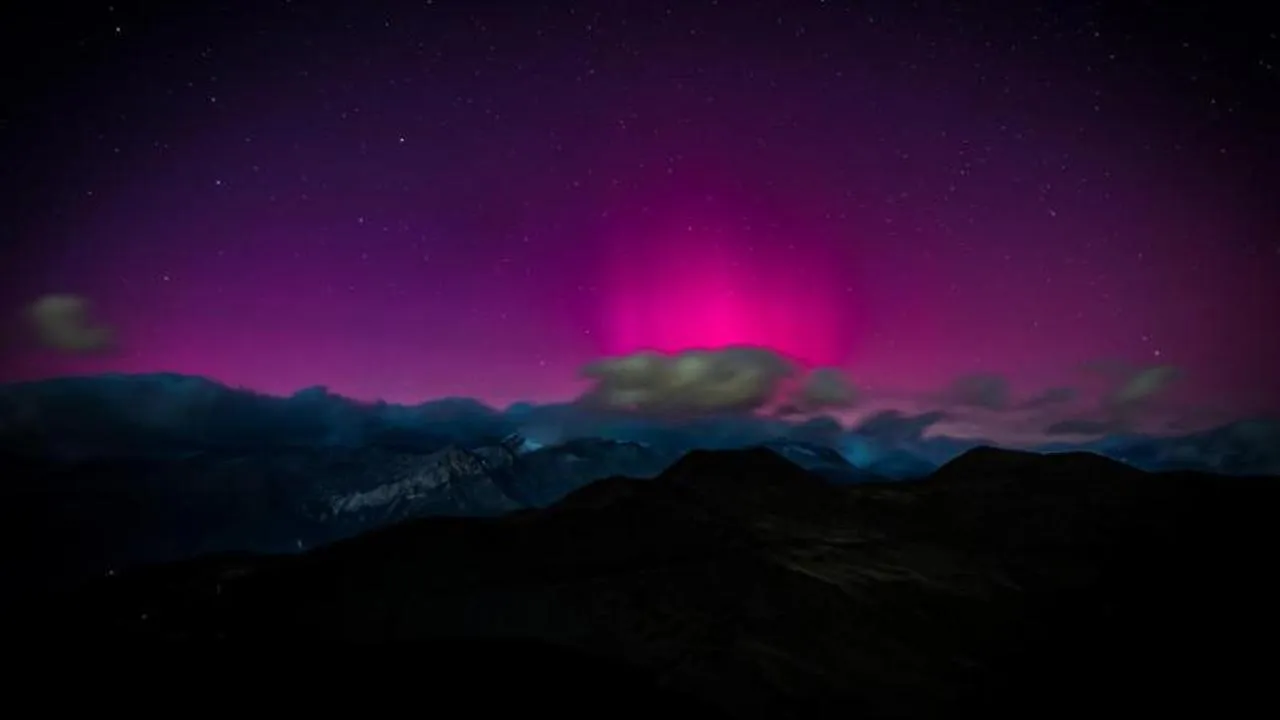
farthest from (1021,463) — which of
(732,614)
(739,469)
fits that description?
(732,614)

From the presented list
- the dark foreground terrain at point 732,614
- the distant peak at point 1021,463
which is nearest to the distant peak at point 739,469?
the dark foreground terrain at point 732,614

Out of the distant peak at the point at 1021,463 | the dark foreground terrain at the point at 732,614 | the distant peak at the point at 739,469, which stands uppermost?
the distant peak at the point at 1021,463

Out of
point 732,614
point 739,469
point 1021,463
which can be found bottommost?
point 732,614

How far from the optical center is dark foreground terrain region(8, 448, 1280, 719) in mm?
32844

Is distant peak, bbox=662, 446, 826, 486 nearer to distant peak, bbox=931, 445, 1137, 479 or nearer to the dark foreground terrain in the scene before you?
the dark foreground terrain

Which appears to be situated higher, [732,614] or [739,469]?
[739,469]

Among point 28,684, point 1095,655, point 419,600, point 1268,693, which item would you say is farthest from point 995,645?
point 28,684

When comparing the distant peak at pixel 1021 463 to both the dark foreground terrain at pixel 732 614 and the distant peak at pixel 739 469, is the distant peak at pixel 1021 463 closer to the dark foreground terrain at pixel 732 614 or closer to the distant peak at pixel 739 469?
the dark foreground terrain at pixel 732 614

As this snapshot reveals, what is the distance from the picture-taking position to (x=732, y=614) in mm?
A: 47906

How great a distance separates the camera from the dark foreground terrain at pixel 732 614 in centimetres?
3284

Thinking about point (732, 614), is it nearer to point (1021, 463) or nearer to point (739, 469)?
point (739, 469)

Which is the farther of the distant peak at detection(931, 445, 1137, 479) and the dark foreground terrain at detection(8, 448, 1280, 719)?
the distant peak at detection(931, 445, 1137, 479)

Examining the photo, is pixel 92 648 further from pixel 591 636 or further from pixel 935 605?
pixel 935 605

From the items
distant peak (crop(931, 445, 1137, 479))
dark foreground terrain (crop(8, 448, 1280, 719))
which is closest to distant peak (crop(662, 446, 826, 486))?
dark foreground terrain (crop(8, 448, 1280, 719))
